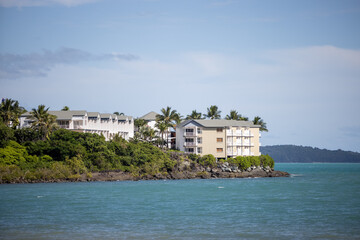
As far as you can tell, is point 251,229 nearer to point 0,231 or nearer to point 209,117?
point 0,231

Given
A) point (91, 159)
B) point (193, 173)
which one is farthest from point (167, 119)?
point (91, 159)

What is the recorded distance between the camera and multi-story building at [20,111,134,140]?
11150cm

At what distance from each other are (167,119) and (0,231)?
92455 millimetres

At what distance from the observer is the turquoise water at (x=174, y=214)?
36.3 m

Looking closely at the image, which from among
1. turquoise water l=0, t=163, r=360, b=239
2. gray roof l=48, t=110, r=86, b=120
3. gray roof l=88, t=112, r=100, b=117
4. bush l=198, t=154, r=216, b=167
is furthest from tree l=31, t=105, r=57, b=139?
bush l=198, t=154, r=216, b=167

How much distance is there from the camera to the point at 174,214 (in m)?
48.5

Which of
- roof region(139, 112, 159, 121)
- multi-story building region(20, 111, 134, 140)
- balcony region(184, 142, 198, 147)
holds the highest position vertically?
roof region(139, 112, 159, 121)

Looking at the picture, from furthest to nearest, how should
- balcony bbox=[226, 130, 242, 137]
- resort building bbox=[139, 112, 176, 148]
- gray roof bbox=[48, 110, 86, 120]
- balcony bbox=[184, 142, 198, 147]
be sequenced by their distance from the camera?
resort building bbox=[139, 112, 176, 148]
balcony bbox=[226, 130, 242, 137]
balcony bbox=[184, 142, 198, 147]
gray roof bbox=[48, 110, 86, 120]

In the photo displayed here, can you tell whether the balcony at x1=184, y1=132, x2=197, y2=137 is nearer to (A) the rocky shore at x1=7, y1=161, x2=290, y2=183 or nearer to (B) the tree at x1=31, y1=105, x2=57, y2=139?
(A) the rocky shore at x1=7, y1=161, x2=290, y2=183

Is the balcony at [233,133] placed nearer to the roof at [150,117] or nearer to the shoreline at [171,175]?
the shoreline at [171,175]

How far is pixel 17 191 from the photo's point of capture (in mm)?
70438

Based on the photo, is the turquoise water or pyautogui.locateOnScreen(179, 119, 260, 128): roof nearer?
the turquoise water

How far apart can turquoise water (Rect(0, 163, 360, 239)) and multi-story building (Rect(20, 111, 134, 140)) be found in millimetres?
37619

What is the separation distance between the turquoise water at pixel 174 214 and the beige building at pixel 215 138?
4440 centimetres
